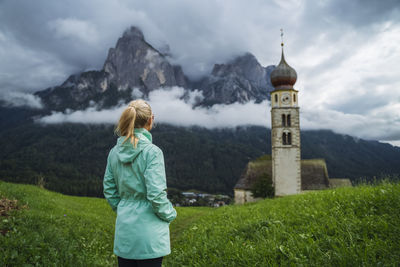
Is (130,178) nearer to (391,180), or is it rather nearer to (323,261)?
(323,261)

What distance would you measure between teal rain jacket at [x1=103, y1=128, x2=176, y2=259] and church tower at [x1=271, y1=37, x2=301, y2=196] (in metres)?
31.3

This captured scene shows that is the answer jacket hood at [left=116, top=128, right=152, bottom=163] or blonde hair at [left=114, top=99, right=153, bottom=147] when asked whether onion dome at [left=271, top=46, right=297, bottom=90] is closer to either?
blonde hair at [left=114, top=99, right=153, bottom=147]

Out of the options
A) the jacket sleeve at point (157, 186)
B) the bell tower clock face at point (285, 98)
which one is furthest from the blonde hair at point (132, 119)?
the bell tower clock face at point (285, 98)

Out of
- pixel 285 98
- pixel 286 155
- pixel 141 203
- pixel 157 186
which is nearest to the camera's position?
pixel 157 186

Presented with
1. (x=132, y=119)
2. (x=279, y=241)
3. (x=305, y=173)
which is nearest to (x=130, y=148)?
(x=132, y=119)

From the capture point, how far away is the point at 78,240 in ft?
20.7

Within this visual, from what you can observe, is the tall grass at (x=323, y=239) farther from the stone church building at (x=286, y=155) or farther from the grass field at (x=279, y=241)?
the stone church building at (x=286, y=155)

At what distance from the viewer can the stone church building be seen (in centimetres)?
3189

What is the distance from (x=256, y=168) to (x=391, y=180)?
3094 cm

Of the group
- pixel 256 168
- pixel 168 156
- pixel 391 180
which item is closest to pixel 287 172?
pixel 256 168

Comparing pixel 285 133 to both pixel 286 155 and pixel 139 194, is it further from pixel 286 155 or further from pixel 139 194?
pixel 139 194

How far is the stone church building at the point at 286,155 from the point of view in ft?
105

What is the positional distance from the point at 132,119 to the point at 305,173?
35.2 metres

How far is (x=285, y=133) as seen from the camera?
33219 mm
